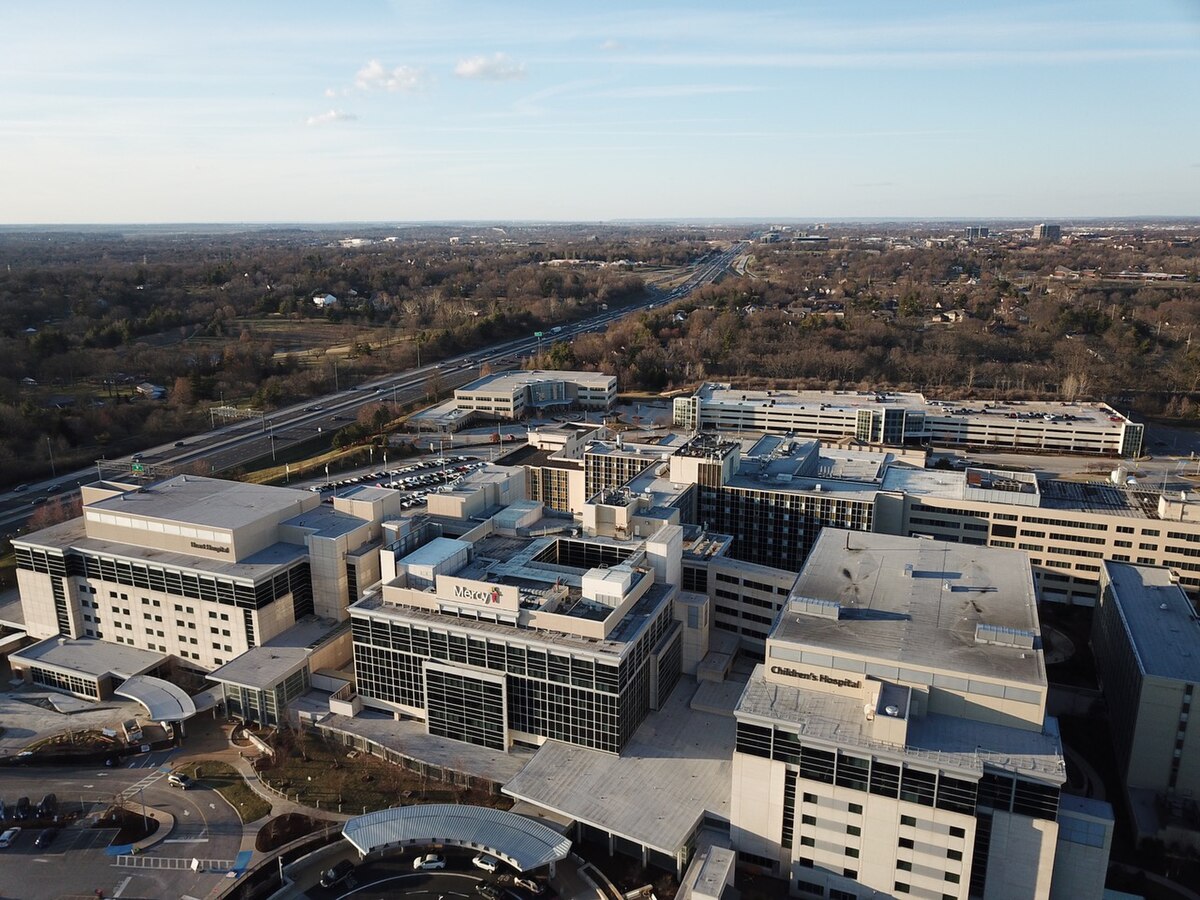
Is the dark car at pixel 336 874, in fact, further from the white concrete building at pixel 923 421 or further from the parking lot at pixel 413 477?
the white concrete building at pixel 923 421

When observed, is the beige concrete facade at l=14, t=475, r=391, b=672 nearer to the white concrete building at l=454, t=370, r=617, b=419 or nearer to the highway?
the highway

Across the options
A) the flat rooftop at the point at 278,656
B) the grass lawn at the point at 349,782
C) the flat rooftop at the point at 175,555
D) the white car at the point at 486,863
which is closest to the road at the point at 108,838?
the grass lawn at the point at 349,782

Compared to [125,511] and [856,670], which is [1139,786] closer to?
[856,670]

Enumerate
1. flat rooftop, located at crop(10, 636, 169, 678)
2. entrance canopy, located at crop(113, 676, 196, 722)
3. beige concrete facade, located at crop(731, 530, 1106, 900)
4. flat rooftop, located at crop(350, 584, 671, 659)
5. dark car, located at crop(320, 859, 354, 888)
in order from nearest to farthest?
1. beige concrete facade, located at crop(731, 530, 1106, 900)
2. dark car, located at crop(320, 859, 354, 888)
3. flat rooftop, located at crop(350, 584, 671, 659)
4. entrance canopy, located at crop(113, 676, 196, 722)
5. flat rooftop, located at crop(10, 636, 169, 678)

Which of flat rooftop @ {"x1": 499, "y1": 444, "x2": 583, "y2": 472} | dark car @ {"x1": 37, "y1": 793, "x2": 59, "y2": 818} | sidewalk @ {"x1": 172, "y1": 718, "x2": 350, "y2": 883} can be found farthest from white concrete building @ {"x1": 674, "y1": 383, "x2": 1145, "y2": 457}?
dark car @ {"x1": 37, "y1": 793, "x2": 59, "y2": 818}

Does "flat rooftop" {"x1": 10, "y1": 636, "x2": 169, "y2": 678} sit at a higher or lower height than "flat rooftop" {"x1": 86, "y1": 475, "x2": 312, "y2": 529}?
lower

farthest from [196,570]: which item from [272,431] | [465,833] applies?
[272,431]
